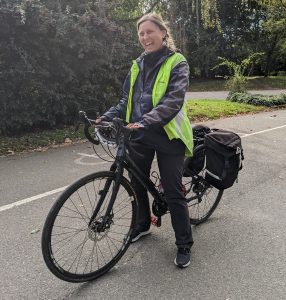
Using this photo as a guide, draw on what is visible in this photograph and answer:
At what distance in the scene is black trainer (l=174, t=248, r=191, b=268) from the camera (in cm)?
367

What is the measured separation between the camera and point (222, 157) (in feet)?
13.2

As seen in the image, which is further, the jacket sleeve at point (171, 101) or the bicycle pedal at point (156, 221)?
the bicycle pedal at point (156, 221)

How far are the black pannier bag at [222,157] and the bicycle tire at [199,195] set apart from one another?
22cm

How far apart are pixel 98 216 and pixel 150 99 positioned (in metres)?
1.03

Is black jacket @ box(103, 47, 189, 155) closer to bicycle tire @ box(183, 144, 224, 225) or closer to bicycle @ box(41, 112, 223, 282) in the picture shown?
bicycle @ box(41, 112, 223, 282)

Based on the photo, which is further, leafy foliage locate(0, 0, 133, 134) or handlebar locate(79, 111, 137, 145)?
leafy foliage locate(0, 0, 133, 134)

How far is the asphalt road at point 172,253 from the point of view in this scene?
131 inches

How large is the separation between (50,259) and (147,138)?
3.92 ft

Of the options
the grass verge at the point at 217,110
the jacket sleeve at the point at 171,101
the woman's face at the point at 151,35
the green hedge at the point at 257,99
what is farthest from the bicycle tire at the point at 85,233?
the green hedge at the point at 257,99

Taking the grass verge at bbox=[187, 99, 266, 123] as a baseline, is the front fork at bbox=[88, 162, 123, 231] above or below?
above

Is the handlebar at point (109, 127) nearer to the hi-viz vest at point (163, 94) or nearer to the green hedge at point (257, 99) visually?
the hi-viz vest at point (163, 94)

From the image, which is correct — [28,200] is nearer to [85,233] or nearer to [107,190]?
[85,233]

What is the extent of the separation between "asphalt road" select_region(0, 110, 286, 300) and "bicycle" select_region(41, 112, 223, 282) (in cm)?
15

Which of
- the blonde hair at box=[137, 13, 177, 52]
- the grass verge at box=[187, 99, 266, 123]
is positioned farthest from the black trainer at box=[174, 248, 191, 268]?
the grass verge at box=[187, 99, 266, 123]
